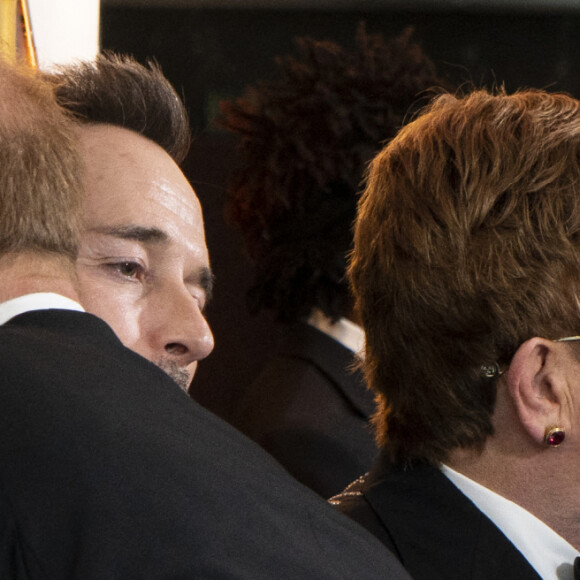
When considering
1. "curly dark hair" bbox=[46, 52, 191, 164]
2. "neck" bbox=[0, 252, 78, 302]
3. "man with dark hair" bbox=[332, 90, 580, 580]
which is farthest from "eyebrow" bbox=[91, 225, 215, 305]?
"neck" bbox=[0, 252, 78, 302]

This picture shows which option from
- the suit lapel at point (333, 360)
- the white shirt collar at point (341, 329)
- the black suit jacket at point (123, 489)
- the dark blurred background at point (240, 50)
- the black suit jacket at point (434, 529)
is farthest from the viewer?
the dark blurred background at point (240, 50)

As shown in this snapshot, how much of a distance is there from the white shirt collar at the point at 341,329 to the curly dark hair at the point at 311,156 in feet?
0.08

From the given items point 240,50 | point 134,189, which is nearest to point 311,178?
point 134,189

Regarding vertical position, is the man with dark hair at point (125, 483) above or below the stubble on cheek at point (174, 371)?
below

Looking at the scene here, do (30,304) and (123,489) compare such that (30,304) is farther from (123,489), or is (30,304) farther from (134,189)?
(134,189)

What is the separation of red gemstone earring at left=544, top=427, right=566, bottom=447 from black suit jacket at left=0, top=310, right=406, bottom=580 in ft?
2.09

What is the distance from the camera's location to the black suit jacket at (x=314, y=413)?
6.05 ft

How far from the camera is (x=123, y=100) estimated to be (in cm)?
186

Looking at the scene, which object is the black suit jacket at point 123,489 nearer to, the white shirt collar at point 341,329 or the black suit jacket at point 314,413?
the black suit jacket at point 314,413

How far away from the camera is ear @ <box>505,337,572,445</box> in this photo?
1.19m

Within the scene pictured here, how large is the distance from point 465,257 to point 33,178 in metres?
0.65

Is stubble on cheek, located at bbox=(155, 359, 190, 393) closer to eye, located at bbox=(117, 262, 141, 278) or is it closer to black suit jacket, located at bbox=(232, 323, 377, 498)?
eye, located at bbox=(117, 262, 141, 278)

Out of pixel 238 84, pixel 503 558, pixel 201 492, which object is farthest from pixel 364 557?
pixel 238 84

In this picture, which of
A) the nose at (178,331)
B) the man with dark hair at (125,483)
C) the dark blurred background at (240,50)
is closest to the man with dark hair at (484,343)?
the nose at (178,331)
